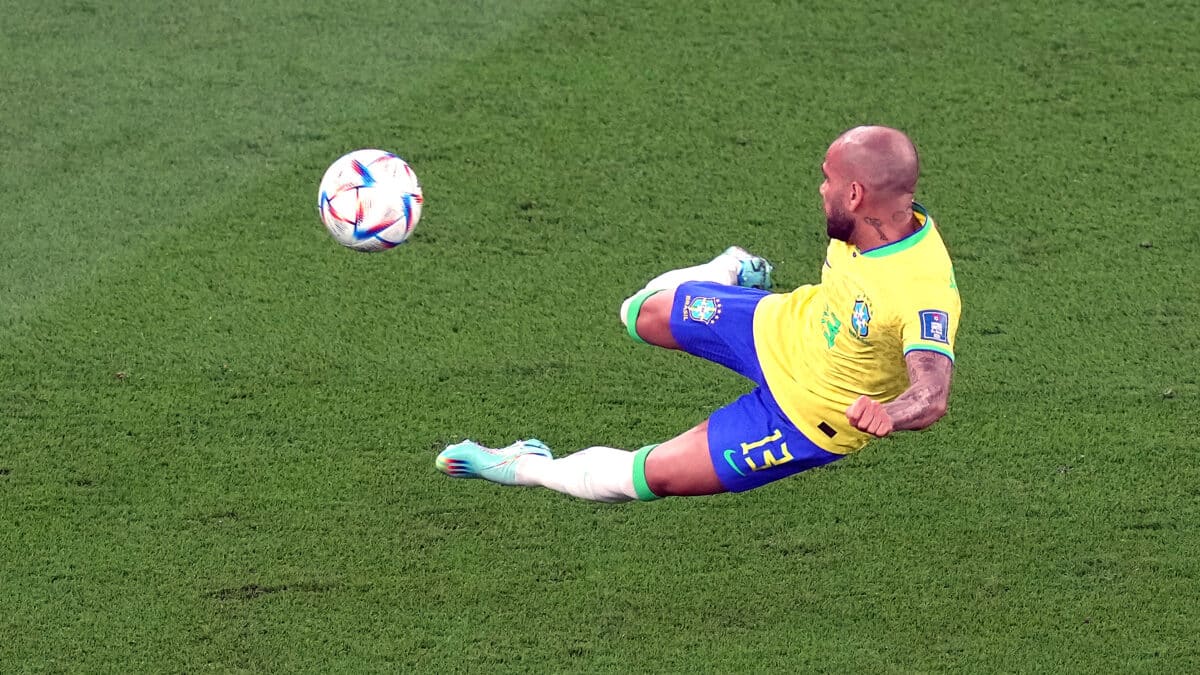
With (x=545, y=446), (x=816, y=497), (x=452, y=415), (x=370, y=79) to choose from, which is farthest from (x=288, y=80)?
(x=816, y=497)

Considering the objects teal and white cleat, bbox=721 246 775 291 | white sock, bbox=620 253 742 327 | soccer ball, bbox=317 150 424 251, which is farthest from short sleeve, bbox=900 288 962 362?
soccer ball, bbox=317 150 424 251

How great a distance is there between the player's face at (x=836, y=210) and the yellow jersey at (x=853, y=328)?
91mm

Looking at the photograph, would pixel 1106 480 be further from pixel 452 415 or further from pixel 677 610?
A: pixel 452 415

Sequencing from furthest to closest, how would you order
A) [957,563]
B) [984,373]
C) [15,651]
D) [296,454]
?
[984,373], [296,454], [957,563], [15,651]

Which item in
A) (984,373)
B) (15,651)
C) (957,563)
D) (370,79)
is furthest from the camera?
(370,79)

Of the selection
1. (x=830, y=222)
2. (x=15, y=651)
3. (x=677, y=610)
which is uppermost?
(x=830, y=222)

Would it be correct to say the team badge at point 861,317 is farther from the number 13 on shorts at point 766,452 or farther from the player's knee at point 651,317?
the player's knee at point 651,317

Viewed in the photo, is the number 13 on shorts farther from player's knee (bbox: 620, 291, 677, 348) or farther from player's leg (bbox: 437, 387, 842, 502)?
player's knee (bbox: 620, 291, 677, 348)

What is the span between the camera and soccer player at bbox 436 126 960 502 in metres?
4.79

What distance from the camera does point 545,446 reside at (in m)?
6.17

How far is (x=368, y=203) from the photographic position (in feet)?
19.9

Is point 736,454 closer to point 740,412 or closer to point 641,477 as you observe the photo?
point 740,412

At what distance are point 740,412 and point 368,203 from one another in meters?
1.70

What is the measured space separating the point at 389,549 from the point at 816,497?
66.6 inches
